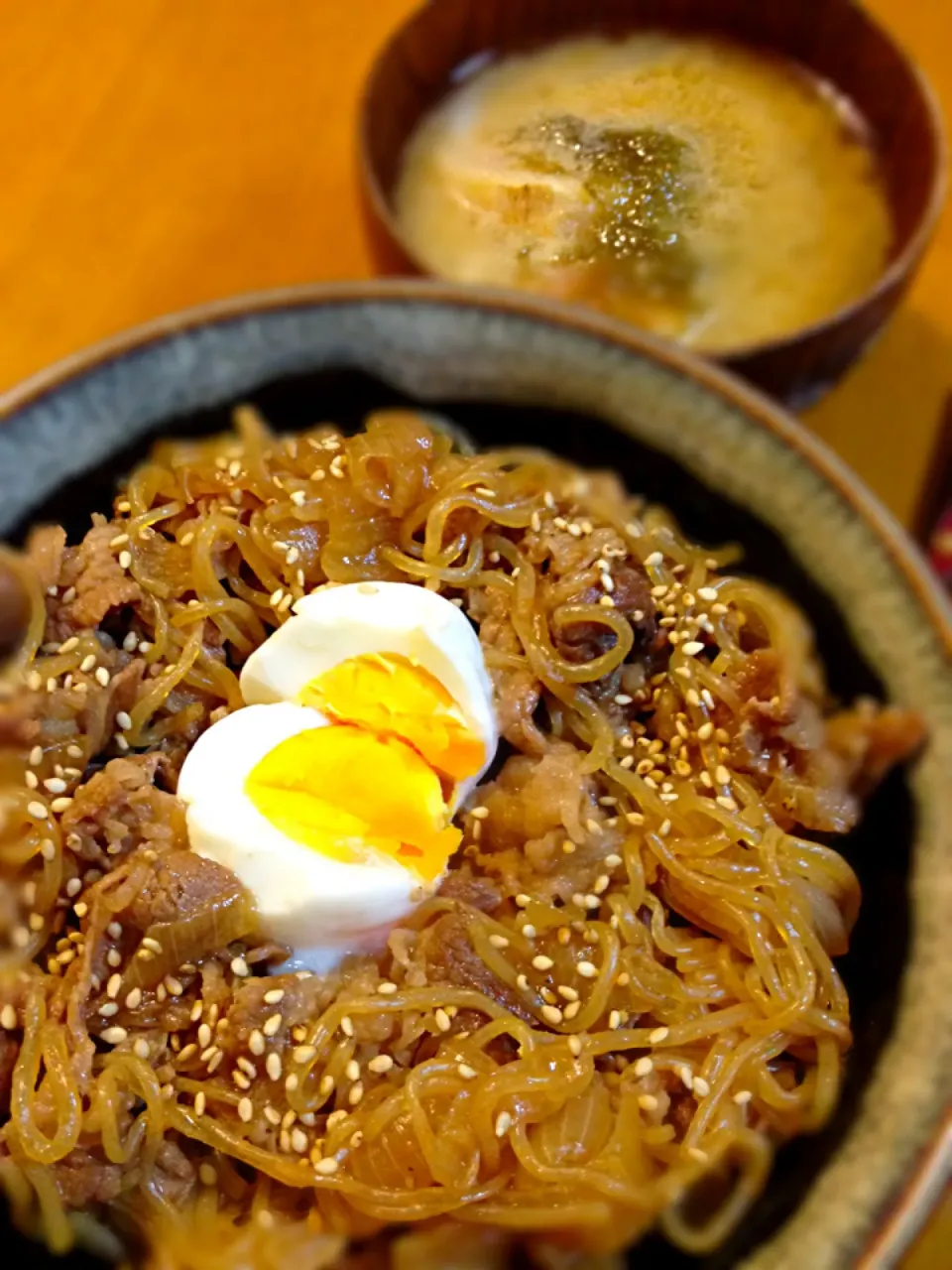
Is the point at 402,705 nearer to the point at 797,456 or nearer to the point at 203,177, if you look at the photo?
the point at 797,456

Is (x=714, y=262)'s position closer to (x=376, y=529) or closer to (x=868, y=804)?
(x=376, y=529)

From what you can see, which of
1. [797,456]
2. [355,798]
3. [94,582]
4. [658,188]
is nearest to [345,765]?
[355,798]

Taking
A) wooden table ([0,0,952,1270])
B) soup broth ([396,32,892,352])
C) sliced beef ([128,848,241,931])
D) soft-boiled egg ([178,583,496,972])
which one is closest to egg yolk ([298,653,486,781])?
soft-boiled egg ([178,583,496,972])

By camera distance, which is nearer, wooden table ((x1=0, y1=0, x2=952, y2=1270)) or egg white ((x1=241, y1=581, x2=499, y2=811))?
egg white ((x1=241, y1=581, x2=499, y2=811))

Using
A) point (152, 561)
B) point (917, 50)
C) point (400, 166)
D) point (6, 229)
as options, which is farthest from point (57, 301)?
point (917, 50)

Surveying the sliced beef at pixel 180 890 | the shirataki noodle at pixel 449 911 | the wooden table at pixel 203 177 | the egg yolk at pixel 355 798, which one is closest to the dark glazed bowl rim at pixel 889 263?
the wooden table at pixel 203 177

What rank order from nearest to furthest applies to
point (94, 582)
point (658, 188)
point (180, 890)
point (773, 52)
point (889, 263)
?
1. point (180, 890)
2. point (94, 582)
3. point (658, 188)
4. point (889, 263)
5. point (773, 52)

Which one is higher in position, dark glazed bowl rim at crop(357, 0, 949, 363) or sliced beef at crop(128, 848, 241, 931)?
dark glazed bowl rim at crop(357, 0, 949, 363)

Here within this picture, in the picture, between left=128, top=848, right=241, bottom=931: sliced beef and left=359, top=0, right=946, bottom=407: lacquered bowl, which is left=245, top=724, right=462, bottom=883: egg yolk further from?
left=359, top=0, right=946, bottom=407: lacquered bowl
